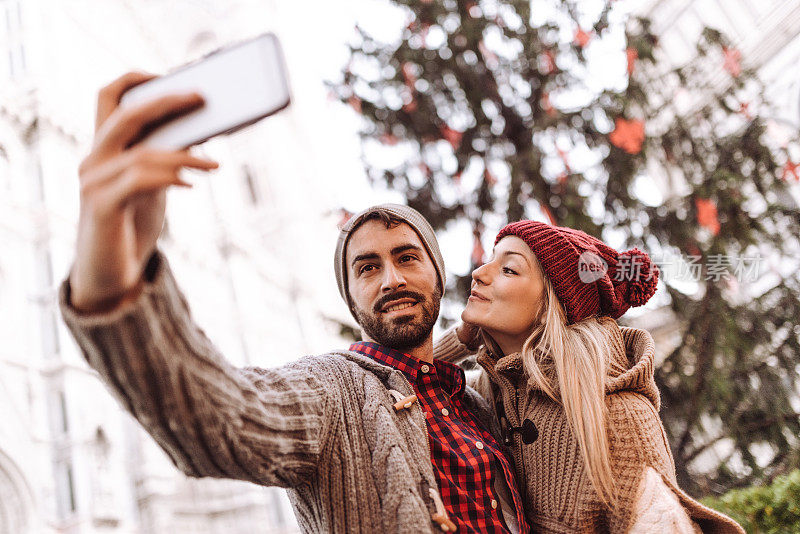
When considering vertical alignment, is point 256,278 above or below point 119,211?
above

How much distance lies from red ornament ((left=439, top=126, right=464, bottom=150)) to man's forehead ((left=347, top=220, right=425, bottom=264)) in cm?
388

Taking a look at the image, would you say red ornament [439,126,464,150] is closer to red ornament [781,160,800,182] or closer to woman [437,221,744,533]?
red ornament [781,160,800,182]

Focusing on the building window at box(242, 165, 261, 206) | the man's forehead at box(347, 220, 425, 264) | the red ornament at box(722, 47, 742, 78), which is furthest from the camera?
the building window at box(242, 165, 261, 206)

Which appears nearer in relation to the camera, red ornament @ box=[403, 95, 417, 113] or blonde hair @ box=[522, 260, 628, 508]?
blonde hair @ box=[522, 260, 628, 508]

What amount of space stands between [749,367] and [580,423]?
4102 millimetres

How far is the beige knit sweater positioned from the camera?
1920 mm

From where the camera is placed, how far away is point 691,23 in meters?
15.5

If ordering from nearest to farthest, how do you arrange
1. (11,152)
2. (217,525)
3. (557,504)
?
(557,504) < (11,152) < (217,525)

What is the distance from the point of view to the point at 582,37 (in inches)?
225

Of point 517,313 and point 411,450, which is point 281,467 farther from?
point 517,313

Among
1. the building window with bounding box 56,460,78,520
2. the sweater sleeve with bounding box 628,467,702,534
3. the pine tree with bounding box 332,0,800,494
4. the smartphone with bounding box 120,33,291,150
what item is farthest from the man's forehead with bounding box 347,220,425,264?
the building window with bounding box 56,460,78,520

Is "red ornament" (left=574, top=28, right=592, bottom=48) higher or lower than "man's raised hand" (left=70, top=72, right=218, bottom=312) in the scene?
higher

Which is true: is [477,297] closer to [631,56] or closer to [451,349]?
[451,349]

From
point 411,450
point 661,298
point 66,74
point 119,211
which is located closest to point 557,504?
point 411,450
